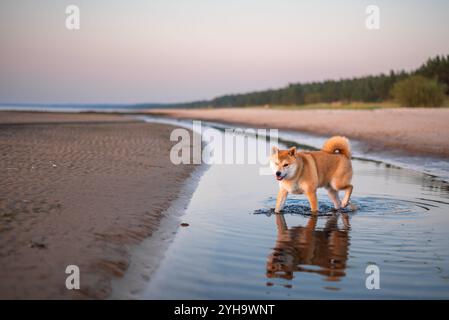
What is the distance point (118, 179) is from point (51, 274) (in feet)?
22.1

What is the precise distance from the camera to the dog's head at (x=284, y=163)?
838 centimetres

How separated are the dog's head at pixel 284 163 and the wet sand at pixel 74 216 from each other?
2.42 m

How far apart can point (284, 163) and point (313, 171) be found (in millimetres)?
848

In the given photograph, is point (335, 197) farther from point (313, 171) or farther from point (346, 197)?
point (313, 171)

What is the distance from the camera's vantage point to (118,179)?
11.4 metres

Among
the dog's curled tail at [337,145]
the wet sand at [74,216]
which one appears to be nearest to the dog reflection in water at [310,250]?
the wet sand at [74,216]

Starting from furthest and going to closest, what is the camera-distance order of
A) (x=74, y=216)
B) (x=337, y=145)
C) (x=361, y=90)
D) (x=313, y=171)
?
(x=361, y=90)
(x=337, y=145)
(x=313, y=171)
(x=74, y=216)

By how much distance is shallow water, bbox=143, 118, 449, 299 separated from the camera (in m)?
4.89

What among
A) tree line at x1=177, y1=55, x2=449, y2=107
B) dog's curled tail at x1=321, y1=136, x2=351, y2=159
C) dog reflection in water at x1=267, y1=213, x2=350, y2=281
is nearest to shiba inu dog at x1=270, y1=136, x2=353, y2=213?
dog's curled tail at x1=321, y1=136, x2=351, y2=159

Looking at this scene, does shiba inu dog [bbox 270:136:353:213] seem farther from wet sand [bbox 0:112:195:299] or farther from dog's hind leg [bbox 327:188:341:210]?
wet sand [bbox 0:112:195:299]

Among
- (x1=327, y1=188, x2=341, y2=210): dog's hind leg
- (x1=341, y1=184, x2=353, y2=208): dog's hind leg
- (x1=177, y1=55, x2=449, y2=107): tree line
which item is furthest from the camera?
(x1=177, y1=55, x2=449, y2=107): tree line

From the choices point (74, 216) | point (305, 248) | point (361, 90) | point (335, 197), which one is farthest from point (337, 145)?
point (361, 90)

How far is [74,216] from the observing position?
286 inches
